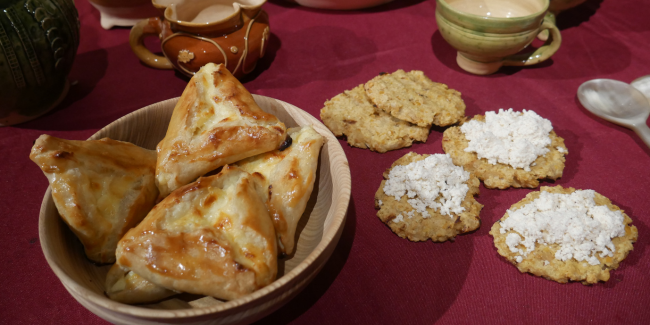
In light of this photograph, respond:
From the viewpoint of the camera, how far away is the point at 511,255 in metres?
1.11

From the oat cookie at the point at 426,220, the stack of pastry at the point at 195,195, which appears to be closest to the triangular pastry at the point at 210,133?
the stack of pastry at the point at 195,195

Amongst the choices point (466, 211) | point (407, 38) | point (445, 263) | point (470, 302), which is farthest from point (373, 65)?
point (470, 302)

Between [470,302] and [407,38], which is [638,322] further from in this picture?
[407,38]

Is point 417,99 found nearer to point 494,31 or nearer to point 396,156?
point 396,156

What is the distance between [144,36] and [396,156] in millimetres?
1125

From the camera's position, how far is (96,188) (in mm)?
925

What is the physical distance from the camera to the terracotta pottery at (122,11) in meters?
1.97

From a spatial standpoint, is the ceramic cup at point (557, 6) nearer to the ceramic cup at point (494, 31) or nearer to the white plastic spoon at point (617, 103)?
the ceramic cup at point (494, 31)

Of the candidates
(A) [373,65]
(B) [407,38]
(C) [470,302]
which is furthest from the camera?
(B) [407,38]

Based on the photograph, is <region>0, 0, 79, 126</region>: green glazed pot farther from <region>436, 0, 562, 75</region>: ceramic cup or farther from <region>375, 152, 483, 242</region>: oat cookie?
<region>436, 0, 562, 75</region>: ceramic cup

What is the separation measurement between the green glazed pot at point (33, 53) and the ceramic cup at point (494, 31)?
137cm

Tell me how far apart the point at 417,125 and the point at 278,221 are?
71 centimetres

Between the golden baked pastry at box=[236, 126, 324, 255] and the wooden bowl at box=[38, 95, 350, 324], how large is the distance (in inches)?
2.0

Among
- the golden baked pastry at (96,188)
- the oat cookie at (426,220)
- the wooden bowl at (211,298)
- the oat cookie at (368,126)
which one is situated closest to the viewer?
the wooden bowl at (211,298)
